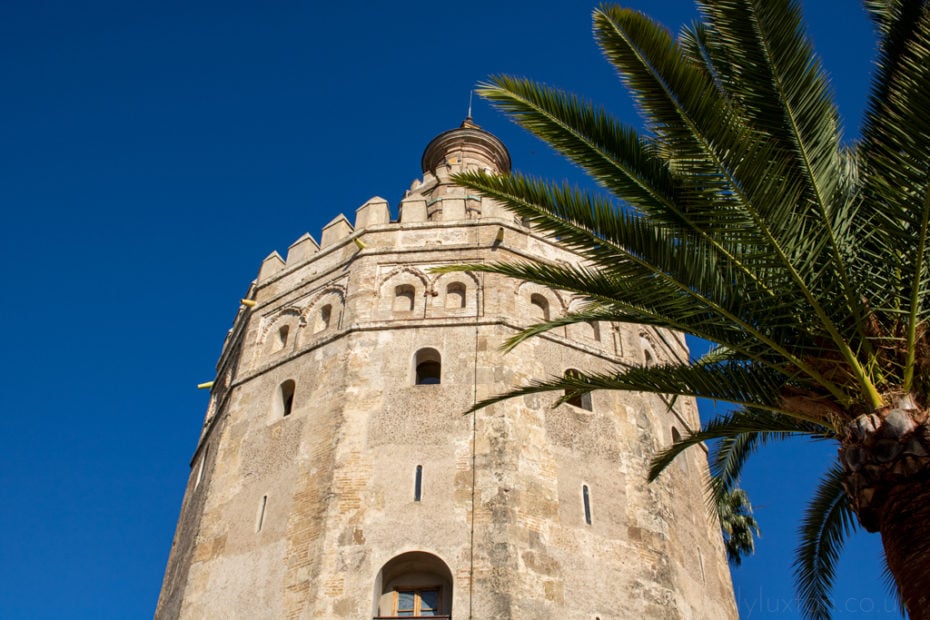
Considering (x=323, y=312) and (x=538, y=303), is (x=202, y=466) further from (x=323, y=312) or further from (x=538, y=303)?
(x=538, y=303)

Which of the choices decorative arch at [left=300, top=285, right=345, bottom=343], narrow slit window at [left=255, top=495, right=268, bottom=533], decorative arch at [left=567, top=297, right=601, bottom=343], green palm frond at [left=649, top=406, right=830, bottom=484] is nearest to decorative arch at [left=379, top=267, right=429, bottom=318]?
decorative arch at [left=300, top=285, right=345, bottom=343]

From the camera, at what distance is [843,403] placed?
5.95 m

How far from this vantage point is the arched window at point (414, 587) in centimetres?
1066

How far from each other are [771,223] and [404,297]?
8395 mm

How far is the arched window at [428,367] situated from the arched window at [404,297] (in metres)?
0.85

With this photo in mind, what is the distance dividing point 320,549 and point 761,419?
5.88 meters

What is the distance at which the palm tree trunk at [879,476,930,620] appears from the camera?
207 inches

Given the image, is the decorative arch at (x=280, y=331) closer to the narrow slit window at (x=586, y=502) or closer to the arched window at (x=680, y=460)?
the narrow slit window at (x=586, y=502)

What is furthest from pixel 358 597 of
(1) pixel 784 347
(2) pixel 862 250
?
(2) pixel 862 250

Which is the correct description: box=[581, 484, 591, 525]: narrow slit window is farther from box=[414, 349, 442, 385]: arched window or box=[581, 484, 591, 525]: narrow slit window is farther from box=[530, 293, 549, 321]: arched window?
box=[530, 293, 549, 321]: arched window

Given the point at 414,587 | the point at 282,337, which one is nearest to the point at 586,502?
the point at 414,587

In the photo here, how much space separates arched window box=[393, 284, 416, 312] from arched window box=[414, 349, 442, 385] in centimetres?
85

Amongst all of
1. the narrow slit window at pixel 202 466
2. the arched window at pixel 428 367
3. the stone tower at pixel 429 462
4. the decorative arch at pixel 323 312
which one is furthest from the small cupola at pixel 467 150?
the narrow slit window at pixel 202 466

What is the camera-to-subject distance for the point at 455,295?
45.3 feet
